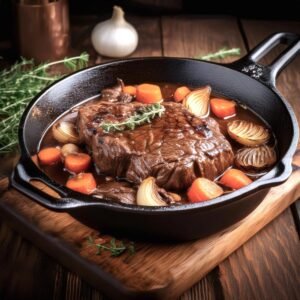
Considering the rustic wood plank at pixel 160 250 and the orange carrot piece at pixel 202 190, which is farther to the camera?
the orange carrot piece at pixel 202 190

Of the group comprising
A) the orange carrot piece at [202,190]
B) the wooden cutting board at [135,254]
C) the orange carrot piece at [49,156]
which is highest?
the orange carrot piece at [202,190]

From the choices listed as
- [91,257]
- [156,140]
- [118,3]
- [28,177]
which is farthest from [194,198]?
[118,3]

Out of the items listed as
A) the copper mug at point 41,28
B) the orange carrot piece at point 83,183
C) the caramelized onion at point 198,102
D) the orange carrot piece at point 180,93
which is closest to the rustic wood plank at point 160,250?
the orange carrot piece at point 83,183

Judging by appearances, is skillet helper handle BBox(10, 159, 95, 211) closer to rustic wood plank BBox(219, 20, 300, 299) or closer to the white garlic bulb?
rustic wood plank BBox(219, 20, 300, 299)

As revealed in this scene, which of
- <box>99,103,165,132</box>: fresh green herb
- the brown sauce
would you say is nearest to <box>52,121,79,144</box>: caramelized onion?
the brown sauce


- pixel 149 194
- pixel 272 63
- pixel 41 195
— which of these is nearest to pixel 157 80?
pixel 272 63

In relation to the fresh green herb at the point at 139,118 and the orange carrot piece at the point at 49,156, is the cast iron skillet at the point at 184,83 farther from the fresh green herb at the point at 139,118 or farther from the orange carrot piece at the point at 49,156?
the fresh green herb at the point at 139,118

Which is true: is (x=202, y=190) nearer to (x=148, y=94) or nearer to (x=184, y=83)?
(x=148, y=94)
